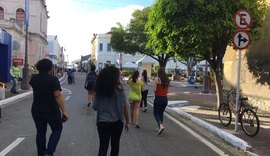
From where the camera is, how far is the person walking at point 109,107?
609 centimetres

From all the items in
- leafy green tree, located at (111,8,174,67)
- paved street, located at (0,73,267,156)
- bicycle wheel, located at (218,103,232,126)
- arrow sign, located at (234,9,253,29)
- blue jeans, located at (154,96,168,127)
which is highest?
leafy green tree, located at (111,8,174,67)

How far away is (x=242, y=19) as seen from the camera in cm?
1148

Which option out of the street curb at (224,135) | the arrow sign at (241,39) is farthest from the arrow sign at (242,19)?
the street curb at (224,135)

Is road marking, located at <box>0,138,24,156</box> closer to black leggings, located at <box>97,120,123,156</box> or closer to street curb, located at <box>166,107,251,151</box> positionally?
black leggings, located at <box>97,120,123,156</box>

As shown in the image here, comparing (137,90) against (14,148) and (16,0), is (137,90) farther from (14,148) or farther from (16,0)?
(16,0)

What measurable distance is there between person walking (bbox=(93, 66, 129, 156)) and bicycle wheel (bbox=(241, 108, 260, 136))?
554cm

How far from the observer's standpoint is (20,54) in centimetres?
4169

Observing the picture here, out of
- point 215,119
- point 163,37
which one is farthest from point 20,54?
point 215,119

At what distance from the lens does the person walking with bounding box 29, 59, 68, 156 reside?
22.6 ft

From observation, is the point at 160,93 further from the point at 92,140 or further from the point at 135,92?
the point at 92,140

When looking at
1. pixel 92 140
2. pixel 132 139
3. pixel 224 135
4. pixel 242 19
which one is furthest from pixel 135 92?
pixel 242 19

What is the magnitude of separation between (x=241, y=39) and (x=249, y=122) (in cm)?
222

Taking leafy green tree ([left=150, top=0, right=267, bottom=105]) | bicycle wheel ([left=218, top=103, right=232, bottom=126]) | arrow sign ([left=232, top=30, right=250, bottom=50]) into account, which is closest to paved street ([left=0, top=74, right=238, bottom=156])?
bicycle wheel ([left=218, top=103, right=232, bottom=126])

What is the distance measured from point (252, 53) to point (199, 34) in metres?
3.74
